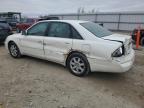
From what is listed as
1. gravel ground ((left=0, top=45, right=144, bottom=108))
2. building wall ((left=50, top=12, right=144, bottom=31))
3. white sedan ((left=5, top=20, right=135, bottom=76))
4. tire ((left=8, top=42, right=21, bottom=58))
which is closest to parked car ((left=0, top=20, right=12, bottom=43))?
tire ((left=8, top=42, right=21, bottom=58))

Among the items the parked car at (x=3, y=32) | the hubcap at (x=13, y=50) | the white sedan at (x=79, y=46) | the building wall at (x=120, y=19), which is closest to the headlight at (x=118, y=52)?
the white sedan at (x=79, y=46)

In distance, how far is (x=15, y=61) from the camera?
6.41m

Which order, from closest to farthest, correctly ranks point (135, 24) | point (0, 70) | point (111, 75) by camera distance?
point (111, 75), point (0, 70), point (135, 24)

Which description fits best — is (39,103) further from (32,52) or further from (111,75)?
(32,52)

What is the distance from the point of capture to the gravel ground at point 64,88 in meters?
3.58

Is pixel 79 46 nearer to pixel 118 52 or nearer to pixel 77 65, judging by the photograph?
pixel 77 65

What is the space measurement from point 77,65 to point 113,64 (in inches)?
41.8

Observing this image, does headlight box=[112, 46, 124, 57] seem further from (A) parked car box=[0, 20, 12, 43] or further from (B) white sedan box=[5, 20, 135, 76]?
(A) parked car box=[0, 20, 12, 43]

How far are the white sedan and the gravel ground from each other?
399 mm

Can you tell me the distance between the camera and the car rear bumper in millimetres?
4223

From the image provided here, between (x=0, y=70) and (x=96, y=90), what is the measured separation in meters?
3.05

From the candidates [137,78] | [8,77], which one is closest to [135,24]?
[137,78]

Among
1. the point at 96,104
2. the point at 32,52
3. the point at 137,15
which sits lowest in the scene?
the point at 96,104

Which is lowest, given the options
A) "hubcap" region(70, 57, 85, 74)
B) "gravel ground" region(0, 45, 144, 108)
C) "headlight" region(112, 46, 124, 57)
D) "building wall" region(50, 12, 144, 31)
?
"gravel ground" region(0, 45, 144, 108)
